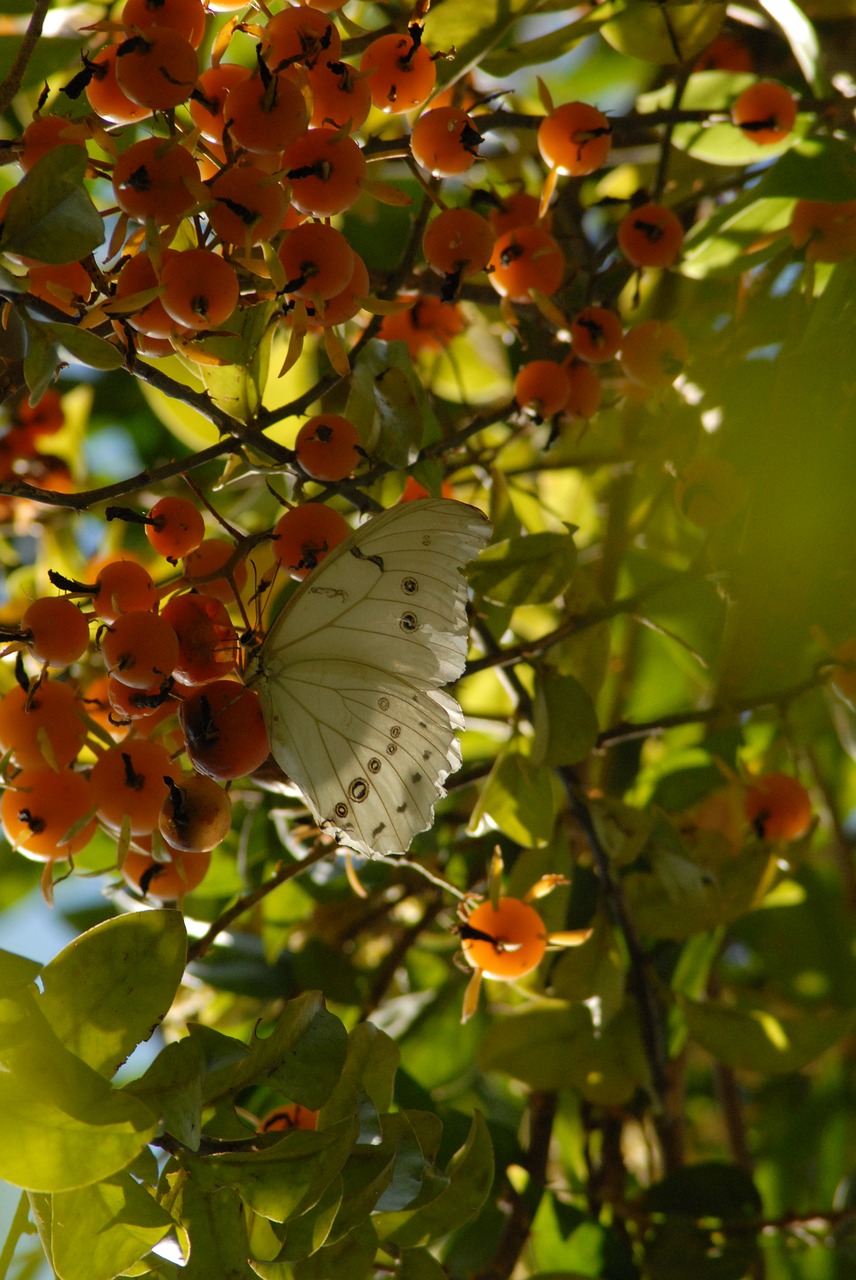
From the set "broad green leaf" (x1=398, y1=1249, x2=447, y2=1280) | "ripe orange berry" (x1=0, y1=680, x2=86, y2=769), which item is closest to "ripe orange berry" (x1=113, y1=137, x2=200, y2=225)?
"ripe orange berry" (x1=0, y1=680, x2=86, y2=769)

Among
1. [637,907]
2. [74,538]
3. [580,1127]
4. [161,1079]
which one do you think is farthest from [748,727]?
[161,1079]

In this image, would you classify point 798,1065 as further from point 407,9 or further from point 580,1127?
point 407,9

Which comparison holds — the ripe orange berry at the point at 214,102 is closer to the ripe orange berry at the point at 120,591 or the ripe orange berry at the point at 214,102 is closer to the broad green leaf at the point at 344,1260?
the ripe orange berry at the point at 120,591

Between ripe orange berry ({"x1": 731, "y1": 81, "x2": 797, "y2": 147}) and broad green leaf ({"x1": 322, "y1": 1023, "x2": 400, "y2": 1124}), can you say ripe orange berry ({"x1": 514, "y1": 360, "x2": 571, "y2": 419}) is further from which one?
broad green leaf ({"x1": 322, "y1": 1023, "x2": 400, "y2": 1124})

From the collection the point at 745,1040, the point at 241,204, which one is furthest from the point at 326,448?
the point at 745,1040

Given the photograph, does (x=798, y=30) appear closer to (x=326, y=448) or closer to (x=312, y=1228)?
(x=326, y=448)

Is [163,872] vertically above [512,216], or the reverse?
[512,216]
